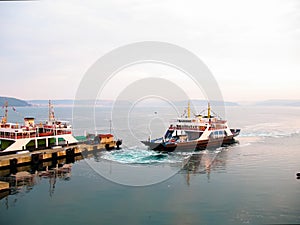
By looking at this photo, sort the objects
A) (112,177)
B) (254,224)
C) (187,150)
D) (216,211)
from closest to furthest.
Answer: (254,224), (216,211), (112,177), (187,150)

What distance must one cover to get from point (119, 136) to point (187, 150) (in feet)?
81.2

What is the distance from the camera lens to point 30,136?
43656 millimetres

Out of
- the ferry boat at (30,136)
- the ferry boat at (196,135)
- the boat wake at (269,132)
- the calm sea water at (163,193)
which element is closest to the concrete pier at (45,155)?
the ferry boat at (30,136)

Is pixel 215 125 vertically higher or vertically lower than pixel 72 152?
higher

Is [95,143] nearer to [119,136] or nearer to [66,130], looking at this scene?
[66,130]

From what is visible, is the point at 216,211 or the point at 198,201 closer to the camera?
the point at 216,211

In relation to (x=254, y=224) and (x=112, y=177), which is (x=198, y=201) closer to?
(x=254, y=224)

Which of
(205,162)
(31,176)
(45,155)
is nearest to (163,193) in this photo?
(205,162)

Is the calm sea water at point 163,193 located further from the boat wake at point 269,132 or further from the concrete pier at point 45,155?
the boat wake at point 269,132

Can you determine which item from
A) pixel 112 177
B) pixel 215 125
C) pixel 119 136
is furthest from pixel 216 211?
pixel 119 136

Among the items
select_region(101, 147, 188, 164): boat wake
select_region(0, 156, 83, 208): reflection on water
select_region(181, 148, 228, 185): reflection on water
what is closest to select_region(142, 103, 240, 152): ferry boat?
select_region(101, 147, 188, 164): boat wake

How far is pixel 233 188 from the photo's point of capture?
29.6m

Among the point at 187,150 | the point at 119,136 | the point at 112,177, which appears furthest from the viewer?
the point at 119,136

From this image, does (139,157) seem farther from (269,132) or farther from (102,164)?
(269,132)
